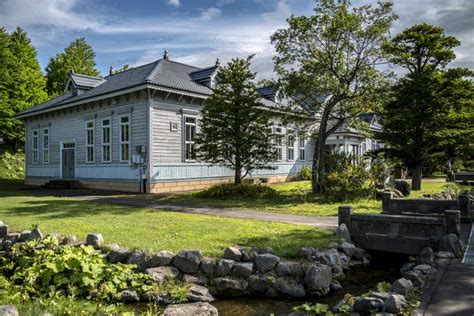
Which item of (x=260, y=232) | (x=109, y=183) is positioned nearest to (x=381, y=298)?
(x=260, y=232)

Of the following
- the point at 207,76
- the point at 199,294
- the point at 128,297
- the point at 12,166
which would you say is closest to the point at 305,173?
the point at 207,76

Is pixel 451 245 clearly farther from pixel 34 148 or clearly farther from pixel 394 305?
pixel 34 148

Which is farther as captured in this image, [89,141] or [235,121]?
[89,141]

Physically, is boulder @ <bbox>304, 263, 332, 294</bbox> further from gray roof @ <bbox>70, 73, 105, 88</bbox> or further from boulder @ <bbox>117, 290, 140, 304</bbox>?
gray roof @ <bbox>70, 73, 105, 88</bbox>

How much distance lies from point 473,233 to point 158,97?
47.5 ft

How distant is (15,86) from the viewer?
3569cm

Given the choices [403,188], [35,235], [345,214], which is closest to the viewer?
[35,235]

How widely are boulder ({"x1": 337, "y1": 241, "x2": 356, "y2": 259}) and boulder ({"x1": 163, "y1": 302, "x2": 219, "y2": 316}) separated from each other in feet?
11.4

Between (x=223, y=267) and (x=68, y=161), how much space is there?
67.5 ft

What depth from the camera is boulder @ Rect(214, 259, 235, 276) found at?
6.14 metres

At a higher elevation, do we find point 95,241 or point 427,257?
point 95,241

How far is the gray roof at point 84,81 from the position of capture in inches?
918

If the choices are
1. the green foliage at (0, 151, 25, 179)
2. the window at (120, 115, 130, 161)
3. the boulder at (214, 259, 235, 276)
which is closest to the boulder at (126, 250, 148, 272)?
the boulder at (214, 259, 235, 276)

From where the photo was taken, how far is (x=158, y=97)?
18641mm
